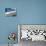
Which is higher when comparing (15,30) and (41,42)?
(15,30)

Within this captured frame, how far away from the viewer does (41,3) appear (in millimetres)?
2379

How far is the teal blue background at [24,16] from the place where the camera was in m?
2.37

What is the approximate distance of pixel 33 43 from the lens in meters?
2.28

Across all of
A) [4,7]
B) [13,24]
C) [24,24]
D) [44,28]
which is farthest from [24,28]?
[4,7]

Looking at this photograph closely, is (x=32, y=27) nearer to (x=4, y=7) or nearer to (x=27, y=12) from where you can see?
(x=27, y=12)

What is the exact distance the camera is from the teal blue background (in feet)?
7.77

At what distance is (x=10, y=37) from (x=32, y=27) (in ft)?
1.47

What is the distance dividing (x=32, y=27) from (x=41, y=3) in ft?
1.60

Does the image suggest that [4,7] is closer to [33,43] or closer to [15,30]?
[15,30]

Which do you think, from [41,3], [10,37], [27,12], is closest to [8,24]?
[10,37]

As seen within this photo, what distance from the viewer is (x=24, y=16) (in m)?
2.38

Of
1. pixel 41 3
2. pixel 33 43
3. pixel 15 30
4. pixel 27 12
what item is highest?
pixel 41 3

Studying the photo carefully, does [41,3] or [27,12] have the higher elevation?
[41,3]

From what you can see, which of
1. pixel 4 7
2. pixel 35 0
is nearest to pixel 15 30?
pixel 4 7
